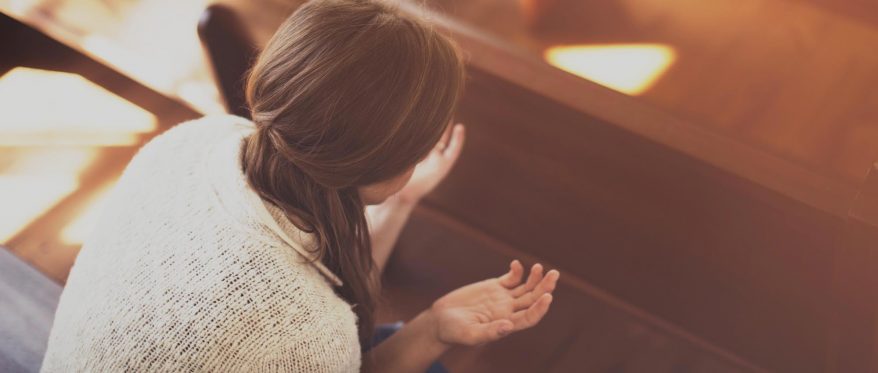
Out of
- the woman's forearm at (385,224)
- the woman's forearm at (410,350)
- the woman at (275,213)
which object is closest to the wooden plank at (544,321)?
the woman's forearm at (385,224)

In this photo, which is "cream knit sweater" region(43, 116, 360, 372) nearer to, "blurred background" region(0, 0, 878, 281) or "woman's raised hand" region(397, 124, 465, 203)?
"woman's raised hand" region(397, 124, 465, 203)

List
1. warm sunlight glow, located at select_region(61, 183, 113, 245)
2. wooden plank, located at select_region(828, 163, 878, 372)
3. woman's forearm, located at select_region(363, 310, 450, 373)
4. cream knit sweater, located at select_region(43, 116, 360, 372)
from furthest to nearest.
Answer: warm sunlight glow, located at select_region(61, 183, 113, 245) → woman's forearm, located at select_region(363, 310, 450, 373) → wooden plank, located at select_region(828, 163, 878, 372) → cream knit sweater, located at select_region(43, 116, 360, 372)

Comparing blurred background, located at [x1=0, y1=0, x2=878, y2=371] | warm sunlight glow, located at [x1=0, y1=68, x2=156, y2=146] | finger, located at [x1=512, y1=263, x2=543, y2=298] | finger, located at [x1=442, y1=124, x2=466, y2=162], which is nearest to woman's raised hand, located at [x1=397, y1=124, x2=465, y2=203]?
finger, located at [x1=442, y1=124, x2=466, y2=162]

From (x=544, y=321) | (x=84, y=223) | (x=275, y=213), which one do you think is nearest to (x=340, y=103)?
(x=275, y=213)

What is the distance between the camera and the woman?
72 centimetres

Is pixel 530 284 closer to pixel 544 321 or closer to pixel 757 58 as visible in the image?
pixel 544 321

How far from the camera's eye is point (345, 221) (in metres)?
0.83

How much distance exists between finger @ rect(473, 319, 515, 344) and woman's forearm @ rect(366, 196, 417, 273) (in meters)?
0.26

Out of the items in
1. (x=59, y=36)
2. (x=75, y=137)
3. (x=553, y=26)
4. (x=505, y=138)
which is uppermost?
(x=553, y=26)

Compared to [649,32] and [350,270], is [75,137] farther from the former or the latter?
[649,32]

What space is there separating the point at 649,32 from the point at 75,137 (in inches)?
42.3

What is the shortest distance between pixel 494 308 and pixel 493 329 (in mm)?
41

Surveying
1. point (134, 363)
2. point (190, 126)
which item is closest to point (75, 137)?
point (190, 126)

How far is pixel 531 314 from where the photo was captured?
0.90m
